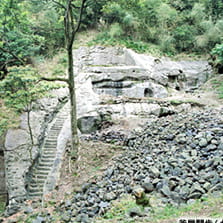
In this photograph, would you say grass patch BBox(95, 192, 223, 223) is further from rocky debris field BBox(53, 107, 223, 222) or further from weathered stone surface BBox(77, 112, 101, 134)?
weathered stone surface BBox(77, 112, 101, 134)

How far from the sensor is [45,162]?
22.4 feet

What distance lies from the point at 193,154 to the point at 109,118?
15.0 feet

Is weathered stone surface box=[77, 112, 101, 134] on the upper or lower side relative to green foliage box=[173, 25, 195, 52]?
lower

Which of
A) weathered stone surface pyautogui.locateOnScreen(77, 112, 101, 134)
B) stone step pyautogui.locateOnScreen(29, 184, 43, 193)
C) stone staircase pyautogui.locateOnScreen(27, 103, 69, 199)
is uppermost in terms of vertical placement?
weathered stone surface pyautogui.locateOnScreen(77, 112, 101, 134)

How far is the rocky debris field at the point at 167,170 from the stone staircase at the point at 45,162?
2032mm

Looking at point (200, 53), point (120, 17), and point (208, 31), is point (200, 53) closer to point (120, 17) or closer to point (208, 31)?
point (208, 31)

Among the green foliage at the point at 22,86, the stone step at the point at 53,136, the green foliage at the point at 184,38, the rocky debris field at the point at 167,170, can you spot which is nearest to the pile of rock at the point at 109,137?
the rocky debris field at the point at 167,170

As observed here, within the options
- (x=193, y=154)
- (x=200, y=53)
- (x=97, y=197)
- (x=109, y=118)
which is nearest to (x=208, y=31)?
(x=200, y=53)

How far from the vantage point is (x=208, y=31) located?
15742 millimetres

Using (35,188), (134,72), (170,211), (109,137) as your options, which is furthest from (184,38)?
(170,211)

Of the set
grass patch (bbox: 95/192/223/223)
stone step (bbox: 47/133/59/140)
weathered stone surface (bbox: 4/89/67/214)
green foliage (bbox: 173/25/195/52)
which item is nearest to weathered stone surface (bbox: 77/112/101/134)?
stone step (bbox: 47/133/59/140)

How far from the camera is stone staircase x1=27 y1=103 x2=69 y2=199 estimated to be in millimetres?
6041

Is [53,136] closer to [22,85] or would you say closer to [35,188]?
[35,188]

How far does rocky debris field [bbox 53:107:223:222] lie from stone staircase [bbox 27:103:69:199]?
6.67 feet
